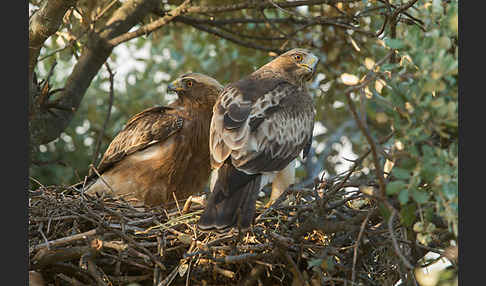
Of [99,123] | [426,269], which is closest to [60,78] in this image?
[99,123]

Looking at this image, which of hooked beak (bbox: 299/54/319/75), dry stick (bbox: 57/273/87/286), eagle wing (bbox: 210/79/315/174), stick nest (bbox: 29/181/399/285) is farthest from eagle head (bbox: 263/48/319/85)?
dry stick (bbox: 57/273/87/286)

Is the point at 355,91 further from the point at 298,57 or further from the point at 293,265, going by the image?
the point at 298,57

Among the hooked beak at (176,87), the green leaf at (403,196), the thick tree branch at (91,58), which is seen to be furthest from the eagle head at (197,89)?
the green leaf at (403,196)

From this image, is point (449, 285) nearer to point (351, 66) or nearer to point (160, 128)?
point (160, 128)

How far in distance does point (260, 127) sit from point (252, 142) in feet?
0.57

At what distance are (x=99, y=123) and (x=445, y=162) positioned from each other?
571cm

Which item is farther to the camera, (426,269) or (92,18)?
(92,18)

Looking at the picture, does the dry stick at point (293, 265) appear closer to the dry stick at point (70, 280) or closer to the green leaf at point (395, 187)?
the green leaf at point (395, 187)

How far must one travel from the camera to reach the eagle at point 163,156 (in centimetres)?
577

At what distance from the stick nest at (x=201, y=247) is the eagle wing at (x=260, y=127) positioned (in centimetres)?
33

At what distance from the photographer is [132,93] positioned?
841 centimetres

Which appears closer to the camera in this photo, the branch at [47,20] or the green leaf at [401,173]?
the green leaf at [401,173]

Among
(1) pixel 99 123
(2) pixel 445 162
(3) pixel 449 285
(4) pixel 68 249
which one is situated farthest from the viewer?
(1) pixel 99 123

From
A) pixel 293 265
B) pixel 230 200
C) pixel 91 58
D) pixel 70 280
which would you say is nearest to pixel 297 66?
pixel 230 200
